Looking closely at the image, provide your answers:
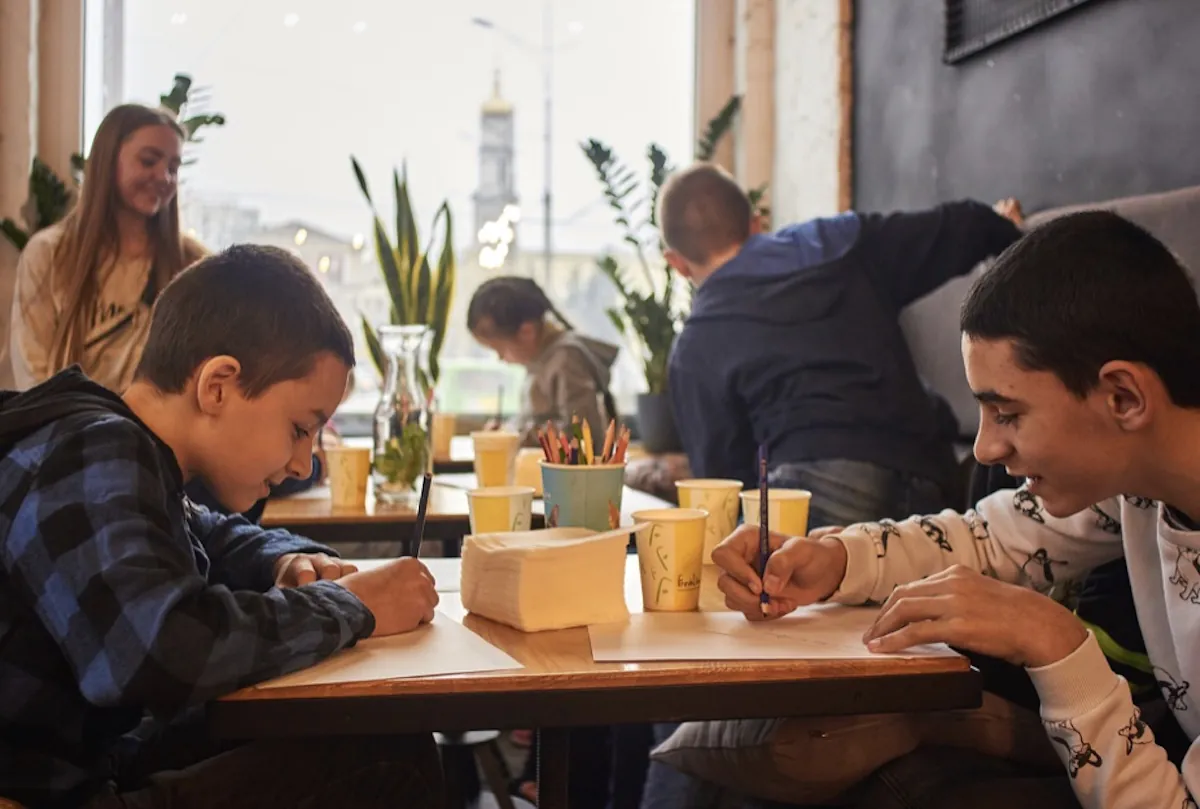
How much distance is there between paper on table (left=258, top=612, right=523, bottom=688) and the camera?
3.58 feet

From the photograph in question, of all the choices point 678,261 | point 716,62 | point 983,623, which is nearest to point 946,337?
point 678,261

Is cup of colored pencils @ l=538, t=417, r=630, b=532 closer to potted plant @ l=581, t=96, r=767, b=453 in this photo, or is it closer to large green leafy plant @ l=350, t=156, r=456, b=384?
large green leafy plant @ l=350, t=156, r=456, b=384

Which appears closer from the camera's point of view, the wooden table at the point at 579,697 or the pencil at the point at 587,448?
the wooden table at the point at 579,697

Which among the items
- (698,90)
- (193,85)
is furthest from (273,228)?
(698,90)

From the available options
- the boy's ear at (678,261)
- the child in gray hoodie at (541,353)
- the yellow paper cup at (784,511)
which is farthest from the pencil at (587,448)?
the child in gray hoodie at (541,353)

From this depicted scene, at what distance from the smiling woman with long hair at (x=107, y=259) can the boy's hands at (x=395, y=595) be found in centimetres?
206

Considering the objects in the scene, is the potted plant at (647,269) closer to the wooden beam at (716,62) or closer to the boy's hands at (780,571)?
the wooden beam at (716,62)

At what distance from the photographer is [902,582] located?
1.48 metres

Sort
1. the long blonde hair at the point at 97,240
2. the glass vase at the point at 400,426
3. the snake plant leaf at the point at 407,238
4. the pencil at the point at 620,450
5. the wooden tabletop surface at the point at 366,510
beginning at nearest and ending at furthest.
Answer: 1. the pencil at the point at 620,450
2. the wooden tabletop surface at the point at 366,510
3. the glass vase at the point at 400,426
4. the long blonde hair at the point at 97,240
5. the snake plant leaf at the point at 407,238

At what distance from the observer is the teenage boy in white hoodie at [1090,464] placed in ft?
3.80

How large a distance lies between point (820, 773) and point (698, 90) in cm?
432

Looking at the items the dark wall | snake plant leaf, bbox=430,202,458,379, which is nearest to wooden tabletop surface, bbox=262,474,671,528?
the dark wall

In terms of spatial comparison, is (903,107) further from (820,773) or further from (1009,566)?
(820,773)

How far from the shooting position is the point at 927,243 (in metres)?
2.68
